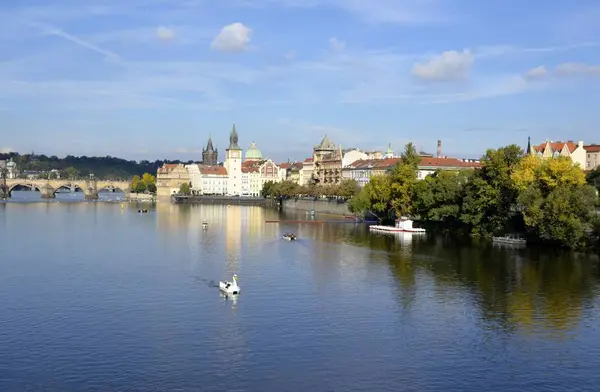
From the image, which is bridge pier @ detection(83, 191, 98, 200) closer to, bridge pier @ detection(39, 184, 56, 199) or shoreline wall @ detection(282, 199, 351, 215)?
bridge pier @ detection(39, 184, 56, 199)

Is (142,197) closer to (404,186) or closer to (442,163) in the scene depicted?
(442,163)

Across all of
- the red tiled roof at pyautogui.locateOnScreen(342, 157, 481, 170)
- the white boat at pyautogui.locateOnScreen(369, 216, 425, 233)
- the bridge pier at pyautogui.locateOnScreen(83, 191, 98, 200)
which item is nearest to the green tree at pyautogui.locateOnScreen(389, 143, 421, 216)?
the white boat at pyautogui.locateOnScreen(369, 216, 425, 233)

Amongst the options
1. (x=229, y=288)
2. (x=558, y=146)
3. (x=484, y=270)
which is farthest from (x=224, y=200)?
(x=229, y=288)

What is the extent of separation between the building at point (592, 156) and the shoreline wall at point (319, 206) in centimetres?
3489

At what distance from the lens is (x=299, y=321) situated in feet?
102

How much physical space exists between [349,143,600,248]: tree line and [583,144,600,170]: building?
102ft

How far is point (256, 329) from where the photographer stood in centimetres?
2945

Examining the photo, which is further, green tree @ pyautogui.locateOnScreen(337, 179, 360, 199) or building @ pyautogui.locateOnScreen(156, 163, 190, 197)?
building @ pyautogui.locateOnScreen(156, 163, 190, 197)

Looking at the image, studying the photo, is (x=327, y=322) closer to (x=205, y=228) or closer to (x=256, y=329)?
(x=256, y=329)

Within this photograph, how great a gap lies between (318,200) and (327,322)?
94945 mm

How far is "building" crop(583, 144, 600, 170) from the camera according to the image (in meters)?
103

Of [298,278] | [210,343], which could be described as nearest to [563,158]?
[298,278]

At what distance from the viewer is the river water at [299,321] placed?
78.1ft

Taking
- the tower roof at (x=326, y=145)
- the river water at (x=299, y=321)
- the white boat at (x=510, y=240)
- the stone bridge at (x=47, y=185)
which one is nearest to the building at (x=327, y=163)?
the tower roof at (x=326, y=145)
